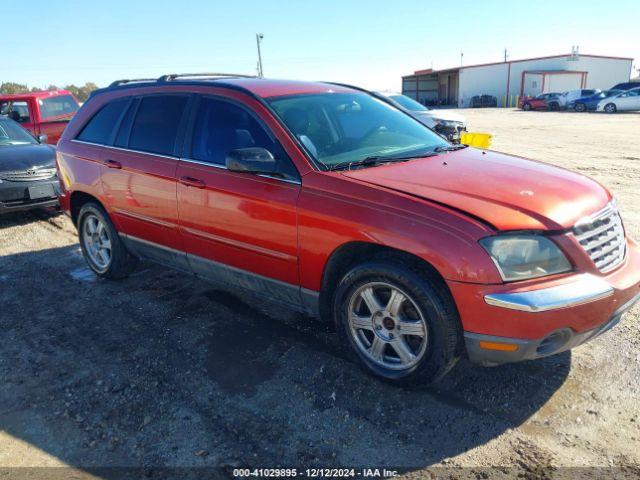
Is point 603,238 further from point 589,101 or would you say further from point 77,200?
point 589,101

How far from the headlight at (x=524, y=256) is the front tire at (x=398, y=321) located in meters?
0.35

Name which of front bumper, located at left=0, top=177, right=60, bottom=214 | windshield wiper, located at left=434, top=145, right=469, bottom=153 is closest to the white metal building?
front bumper, located at left=0, top=177, right=60, bottom=214

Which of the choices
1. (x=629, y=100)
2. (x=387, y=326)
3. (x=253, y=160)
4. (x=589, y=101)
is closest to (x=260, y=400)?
(x=387, y=326)

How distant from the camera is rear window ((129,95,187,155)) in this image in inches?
164

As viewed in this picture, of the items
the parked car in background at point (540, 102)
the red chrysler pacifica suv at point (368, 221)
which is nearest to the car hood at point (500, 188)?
the red chrysler pacifica suv at point (368, 221)

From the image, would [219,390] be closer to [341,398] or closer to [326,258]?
[341,398]

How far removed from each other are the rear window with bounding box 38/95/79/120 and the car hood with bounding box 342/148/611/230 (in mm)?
10817

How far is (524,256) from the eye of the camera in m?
2.65

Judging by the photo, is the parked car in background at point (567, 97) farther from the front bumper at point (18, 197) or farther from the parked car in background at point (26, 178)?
the front bumper at point (18, 197)

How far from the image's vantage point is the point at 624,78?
163ft

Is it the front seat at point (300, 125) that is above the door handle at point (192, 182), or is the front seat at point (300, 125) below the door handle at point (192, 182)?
above

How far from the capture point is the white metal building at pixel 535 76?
156ft

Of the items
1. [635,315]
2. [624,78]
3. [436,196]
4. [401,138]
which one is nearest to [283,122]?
[401,138]

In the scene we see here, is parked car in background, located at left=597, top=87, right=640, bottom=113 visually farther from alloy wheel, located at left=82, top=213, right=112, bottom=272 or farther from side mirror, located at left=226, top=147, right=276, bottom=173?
side mirror, located at left=226, top=147, right=276, bottom=173
